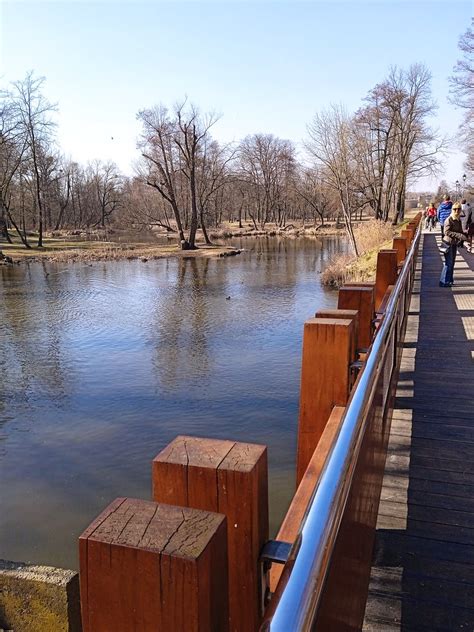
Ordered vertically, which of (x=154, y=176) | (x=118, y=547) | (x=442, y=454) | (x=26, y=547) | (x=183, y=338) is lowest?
(x=26, y=547)

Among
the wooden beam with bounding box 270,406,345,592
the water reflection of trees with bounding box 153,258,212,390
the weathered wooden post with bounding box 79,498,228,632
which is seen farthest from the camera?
the water reflection of trees with bounding box 153,258,212,390

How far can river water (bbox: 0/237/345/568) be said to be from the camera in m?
7.24

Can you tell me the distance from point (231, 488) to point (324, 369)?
1.90m

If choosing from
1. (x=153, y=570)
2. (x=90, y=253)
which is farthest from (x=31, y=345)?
(x=90, y=253)

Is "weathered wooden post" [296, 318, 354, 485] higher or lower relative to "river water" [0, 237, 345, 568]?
higher

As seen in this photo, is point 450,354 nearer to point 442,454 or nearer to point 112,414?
point 442,454

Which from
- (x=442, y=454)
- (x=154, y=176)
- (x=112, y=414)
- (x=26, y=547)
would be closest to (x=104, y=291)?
(x=112, y=414)

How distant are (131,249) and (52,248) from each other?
659 centimetres

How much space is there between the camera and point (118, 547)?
1.26 meters

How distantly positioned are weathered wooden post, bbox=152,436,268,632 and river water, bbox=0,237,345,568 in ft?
17.1

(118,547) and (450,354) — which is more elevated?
(118,547)

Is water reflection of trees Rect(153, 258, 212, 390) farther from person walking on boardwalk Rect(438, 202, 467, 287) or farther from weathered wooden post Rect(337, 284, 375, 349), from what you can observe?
weathered wooden post Rect(337, 284, 375, 349)

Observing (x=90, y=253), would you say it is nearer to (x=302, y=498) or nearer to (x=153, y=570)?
(x=302, y=498)

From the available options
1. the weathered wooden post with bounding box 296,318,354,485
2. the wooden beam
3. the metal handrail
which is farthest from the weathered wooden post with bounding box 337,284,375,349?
the metal handrail
